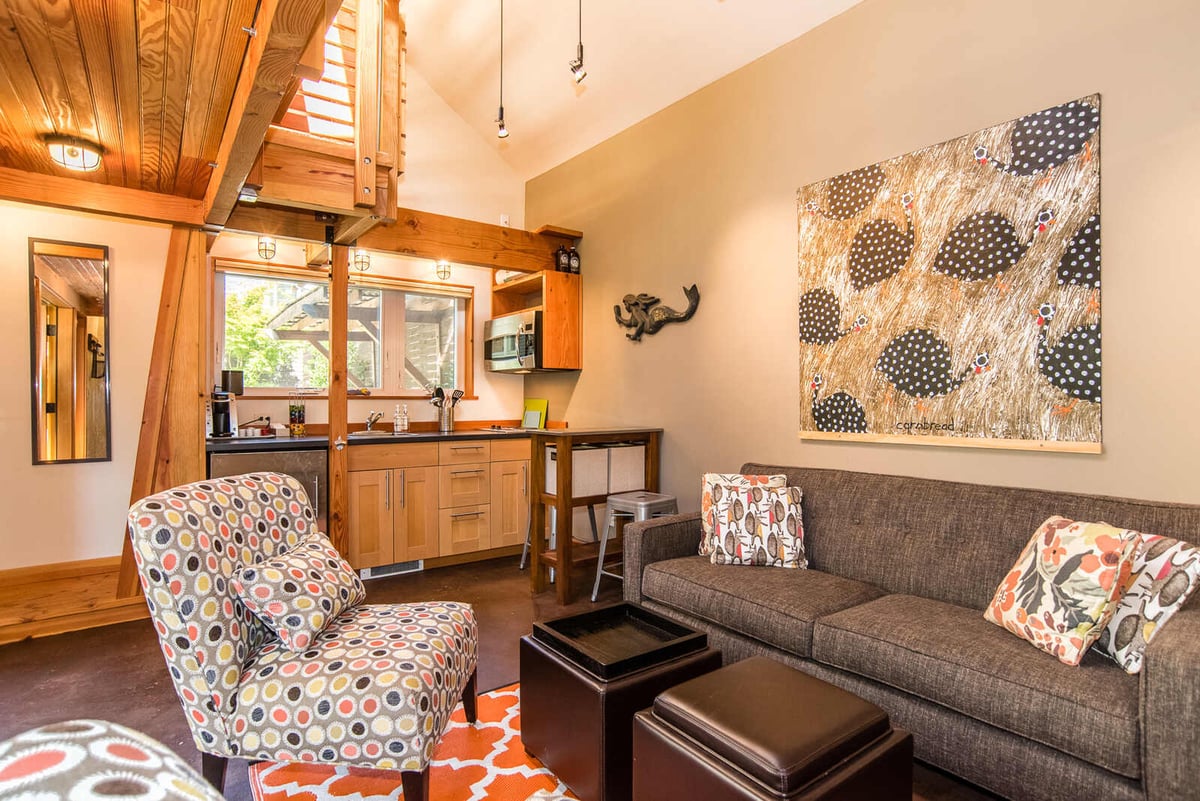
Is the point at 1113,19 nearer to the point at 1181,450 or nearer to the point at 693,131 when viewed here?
the point at 1181,450

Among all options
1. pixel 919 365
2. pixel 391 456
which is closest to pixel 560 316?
pixel 391 456

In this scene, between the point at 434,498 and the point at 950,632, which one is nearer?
the point at 950,632

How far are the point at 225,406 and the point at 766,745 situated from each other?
3823mm

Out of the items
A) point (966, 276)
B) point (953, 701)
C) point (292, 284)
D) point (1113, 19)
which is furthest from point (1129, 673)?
point (292, 284)

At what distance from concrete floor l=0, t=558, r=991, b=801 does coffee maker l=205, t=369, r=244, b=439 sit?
118 centimetres

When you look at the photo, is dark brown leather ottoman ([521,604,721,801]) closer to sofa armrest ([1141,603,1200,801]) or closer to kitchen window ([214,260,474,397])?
sofa armrest ([1141,603,1200,801])

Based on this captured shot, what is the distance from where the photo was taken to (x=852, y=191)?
2770mm

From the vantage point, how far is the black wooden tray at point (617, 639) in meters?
1.69

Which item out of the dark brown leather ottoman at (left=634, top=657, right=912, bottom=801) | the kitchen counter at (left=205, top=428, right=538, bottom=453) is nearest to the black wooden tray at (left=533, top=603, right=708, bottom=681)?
the dark brown leather ottoman at (left=634, top=657, right=912, bottom=801)

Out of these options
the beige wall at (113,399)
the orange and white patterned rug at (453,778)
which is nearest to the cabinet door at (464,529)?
the beige wall at (113,399)

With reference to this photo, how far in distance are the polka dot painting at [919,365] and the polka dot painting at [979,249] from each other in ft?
0.92

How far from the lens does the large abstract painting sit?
6.91ft

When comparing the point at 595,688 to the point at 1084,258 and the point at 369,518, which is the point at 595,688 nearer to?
the point at 1084,258

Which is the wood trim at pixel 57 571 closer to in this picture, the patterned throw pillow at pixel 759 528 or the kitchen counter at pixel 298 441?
the kitchen counter at pixel 298 441
